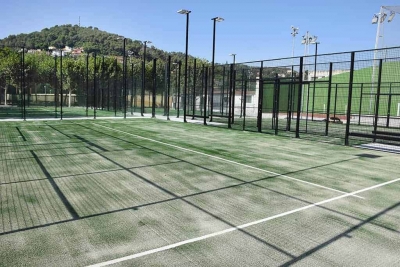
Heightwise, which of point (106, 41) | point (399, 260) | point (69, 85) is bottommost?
point (399, 260)

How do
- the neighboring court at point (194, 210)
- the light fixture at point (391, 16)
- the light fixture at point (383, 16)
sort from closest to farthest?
the neighboring court at point (194, 210)
the light fixture at point (383, 16)
the light fixture at point (391, 16)

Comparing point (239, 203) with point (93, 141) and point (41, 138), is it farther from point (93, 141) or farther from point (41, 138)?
point (41, 138)

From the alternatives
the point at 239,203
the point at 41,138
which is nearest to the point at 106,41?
the point at 41,138

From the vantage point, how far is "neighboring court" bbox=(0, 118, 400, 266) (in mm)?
3467

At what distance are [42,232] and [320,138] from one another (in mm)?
12958

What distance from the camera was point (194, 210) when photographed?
15.9 feet

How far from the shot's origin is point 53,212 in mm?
4578

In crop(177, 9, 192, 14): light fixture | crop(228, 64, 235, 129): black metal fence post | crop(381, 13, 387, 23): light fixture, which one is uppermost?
crop(381, 13, 387, 23): light fixture

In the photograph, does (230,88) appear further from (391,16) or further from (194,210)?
(391,16)

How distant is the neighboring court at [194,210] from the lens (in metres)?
3.47

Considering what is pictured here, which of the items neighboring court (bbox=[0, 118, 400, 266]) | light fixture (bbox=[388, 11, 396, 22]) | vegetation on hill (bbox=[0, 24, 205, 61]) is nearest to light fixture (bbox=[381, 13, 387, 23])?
light fixture (bbox=[388, 11, 396, 22])

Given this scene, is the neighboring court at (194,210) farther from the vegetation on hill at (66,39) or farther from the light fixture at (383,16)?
the vegetation on hill at (66,39)

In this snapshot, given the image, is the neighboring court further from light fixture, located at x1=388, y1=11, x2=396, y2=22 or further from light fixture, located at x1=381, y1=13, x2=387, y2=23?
light fixture, located at x1=388, y1=11, x2=396, y2=22

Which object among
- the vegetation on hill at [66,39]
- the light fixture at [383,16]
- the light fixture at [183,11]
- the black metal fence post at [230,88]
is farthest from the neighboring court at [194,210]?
the vegetation on hill at [66,39]
